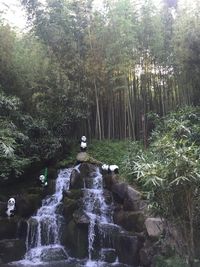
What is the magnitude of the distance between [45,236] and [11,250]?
0.80m

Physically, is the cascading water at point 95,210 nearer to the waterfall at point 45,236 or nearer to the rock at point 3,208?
the waterfall at point 45,236

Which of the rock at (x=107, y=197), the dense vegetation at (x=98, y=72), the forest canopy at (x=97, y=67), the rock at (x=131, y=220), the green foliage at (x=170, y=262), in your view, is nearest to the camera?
the green foliage at (x=170, y=262)

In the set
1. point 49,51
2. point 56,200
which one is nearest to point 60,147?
point 56,200

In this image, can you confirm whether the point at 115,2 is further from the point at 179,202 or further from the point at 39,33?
the point at 179,202

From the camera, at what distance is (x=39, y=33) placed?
12594 millimetres

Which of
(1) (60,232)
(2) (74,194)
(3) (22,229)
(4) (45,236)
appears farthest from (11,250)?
(2) (74,194)

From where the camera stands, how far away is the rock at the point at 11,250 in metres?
8.27

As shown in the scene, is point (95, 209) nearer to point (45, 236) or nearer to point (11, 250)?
point (45, 236)

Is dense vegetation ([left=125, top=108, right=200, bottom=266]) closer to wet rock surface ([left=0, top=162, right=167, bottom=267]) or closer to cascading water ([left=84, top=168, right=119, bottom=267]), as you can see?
wet rock surface ([left=0, top=162, right=167, bottom=267])

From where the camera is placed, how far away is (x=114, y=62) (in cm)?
1198

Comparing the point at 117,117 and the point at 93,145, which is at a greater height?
the point at 117,117

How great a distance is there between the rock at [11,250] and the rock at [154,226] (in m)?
2.86

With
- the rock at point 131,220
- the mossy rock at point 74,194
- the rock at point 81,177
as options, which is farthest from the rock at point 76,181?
the rock at point 131,220

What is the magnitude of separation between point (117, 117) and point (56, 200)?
4.55 metres
